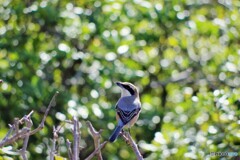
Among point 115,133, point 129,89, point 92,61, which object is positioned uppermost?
point 115,133

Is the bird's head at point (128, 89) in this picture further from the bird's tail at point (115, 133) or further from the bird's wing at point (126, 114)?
the bird's tail at point (115, 133)

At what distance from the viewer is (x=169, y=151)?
19.2 feet

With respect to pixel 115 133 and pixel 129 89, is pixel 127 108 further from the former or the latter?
pixel 115 133

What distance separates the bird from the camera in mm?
5875

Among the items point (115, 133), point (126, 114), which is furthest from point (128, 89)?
point (115, 133)

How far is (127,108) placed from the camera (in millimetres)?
6059

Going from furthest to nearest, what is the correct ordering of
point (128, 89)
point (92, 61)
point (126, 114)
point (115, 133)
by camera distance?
point (92, 61) → point (128, 89) → point (126, 114) → point (115, 133)

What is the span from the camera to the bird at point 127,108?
19.3ft

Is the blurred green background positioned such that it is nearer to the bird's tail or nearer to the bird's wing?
the bird's wing

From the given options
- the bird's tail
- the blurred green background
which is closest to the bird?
the bird's tail

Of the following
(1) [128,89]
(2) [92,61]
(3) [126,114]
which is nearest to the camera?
(3) [126,114]

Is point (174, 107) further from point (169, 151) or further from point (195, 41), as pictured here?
point (169, 151)

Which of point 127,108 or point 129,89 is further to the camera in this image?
point 129,89

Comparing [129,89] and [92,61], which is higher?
[129,89]
